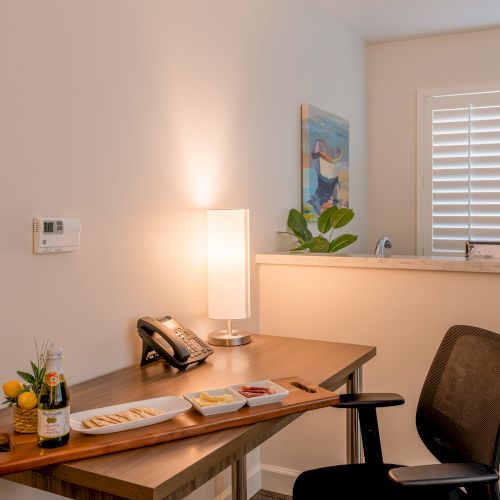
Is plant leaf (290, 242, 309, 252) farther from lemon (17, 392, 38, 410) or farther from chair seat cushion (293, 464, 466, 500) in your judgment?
lemon (17, 392, 38, 410)

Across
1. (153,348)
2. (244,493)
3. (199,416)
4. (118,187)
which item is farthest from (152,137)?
(244,493)

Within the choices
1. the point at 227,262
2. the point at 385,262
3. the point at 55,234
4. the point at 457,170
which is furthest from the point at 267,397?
Answer: the point at 457,170

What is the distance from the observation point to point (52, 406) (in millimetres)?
1194

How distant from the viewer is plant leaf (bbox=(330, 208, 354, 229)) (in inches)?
115

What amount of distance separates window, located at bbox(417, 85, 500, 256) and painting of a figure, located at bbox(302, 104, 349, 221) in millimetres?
700

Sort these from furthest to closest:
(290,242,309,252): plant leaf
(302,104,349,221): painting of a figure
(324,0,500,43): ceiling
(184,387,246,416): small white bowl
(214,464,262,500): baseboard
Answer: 1. (324,0,500,43): ceiling
2. (302,104,349,221): painting of a figure
3. (290,242,309,252): plant leaf
4. (214,464,262,500): baseboard
5. (184,387,246,416): small white bowl

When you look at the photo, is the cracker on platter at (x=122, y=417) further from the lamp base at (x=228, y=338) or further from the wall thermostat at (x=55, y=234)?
the lamp base at (x=228, y=338)

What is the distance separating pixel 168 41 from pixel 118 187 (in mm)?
587

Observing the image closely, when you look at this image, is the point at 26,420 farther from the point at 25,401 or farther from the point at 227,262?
the point at 227,262

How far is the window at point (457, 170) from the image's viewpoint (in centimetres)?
403

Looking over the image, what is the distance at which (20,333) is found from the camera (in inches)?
62.0

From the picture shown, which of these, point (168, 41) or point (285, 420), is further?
point (168, 41)

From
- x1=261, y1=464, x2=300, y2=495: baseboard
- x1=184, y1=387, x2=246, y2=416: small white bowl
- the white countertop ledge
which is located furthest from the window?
x1=184, y1=387, x2=246, y2=416: small white bowl

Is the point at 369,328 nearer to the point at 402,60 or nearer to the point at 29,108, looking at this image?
the point at 29,108
